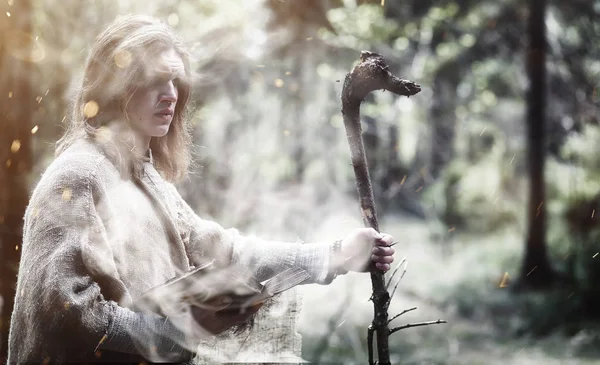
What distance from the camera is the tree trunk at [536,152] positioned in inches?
379

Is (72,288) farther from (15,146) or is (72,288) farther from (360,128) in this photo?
(15,146)

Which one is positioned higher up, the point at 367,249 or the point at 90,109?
the point at 90,109

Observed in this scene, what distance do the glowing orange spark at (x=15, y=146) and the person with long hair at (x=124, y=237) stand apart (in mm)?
2004

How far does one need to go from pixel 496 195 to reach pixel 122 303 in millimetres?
13211

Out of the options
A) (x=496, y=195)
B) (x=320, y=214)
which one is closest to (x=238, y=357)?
(x=320, y=214)

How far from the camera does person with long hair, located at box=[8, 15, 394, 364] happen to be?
165cm

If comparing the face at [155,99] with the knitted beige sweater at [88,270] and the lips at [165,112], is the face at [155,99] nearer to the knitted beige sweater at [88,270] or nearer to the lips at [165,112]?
the lips at [165,112]

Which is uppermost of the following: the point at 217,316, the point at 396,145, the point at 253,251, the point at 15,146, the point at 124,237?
the point at 396,145

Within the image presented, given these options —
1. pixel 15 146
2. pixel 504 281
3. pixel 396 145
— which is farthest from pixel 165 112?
pixel 396 145

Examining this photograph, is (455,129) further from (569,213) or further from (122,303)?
(122,303)

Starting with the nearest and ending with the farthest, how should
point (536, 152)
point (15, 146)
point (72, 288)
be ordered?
point (72, 288)
point (15, 146)
point (536, 152)

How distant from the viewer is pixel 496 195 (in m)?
13.9

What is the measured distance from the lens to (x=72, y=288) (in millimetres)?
1624

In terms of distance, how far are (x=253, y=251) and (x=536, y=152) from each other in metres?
8.66
